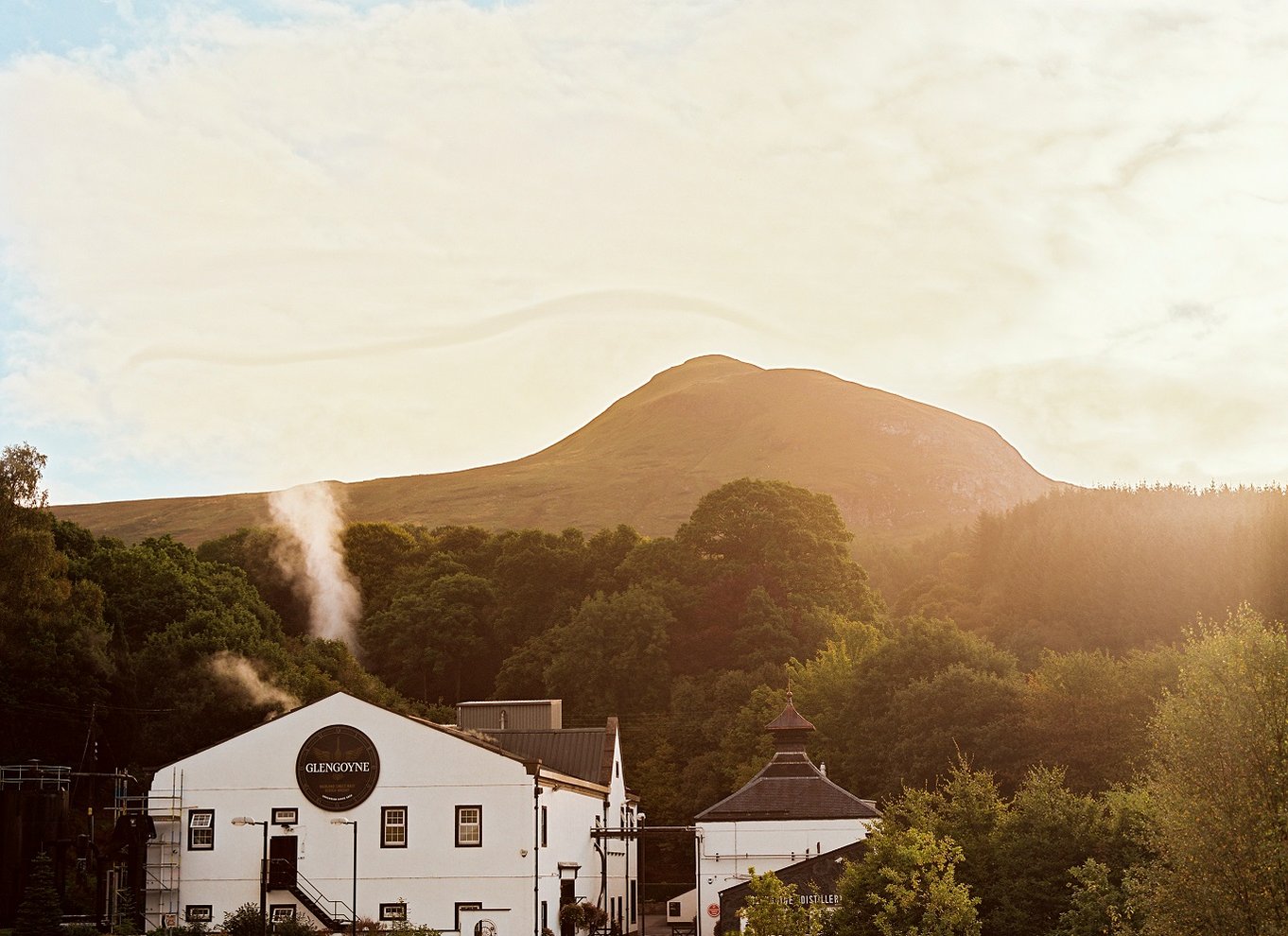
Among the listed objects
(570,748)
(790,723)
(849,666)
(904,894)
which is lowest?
(904,894)

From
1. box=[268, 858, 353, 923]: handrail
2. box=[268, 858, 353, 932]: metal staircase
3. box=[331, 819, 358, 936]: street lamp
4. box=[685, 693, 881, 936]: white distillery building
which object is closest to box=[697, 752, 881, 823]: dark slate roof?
box=[685, 693, 881, 936]: white distillery building

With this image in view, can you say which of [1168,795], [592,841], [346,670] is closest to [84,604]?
[346,670]

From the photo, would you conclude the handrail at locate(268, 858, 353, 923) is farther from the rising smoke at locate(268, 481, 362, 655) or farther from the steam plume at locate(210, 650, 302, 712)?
the rising smoke at locate(268, 481, 362, 655)

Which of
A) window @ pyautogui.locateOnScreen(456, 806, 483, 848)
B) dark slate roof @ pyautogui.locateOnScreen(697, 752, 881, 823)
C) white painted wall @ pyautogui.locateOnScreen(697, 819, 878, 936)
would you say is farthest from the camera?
dark slate roof @ pyautogui.locateOnScreen(697, 752, 881, 823)

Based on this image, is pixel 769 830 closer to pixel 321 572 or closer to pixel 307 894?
pixel 307 894

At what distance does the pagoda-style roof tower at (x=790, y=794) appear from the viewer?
56062mm

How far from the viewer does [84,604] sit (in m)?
63.8

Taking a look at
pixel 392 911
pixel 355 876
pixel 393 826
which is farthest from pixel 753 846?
pixel 355 876

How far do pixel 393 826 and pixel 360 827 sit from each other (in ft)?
4.04

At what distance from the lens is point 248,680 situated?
6731 centimetres

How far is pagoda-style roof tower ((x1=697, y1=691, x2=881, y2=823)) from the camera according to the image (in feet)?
184

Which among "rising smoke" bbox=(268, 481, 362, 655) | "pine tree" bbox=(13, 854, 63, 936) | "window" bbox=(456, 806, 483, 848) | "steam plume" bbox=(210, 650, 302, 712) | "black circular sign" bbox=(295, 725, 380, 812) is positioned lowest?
"pine tree" bbox=(13, 854, 63, 936)

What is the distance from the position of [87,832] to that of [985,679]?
3779 cm

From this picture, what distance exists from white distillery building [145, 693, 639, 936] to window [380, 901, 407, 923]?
0.07 meters
